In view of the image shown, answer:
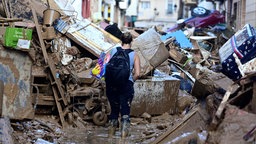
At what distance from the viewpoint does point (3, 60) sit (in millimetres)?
7602

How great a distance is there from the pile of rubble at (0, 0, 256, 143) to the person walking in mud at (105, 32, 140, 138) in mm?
617

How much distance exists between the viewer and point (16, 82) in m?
7.68

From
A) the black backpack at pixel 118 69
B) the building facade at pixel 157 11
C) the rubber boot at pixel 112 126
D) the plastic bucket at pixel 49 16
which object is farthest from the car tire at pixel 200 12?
the building facade at pixel 157 11

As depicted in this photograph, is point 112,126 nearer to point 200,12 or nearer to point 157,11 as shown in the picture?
point 200,12

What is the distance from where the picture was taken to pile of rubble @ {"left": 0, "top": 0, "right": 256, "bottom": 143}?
5.32 meters

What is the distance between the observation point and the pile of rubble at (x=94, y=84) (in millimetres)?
5316

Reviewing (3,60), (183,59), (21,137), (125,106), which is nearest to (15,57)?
(3,60)

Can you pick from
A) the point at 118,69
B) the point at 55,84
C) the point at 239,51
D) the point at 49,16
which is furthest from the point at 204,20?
the point at 118,69

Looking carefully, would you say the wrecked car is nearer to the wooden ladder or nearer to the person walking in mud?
the wooden ladder

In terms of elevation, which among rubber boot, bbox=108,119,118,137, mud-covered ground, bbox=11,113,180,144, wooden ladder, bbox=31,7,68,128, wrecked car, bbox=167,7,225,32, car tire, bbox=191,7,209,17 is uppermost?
car tire, bbox=191,7,209,17

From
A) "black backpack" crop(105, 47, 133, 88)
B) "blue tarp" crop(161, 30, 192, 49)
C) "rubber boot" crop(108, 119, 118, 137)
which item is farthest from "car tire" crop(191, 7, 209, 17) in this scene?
"black backpack" crop(105, 47, 133, 88)

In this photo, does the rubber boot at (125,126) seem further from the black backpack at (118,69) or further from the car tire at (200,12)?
the car tire at (200,12)

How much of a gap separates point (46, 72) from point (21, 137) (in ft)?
5.96

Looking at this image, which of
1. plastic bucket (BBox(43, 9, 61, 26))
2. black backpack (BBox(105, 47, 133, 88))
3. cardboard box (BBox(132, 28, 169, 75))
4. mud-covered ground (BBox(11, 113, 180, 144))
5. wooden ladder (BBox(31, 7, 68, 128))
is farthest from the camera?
plastic bucket (BBox(43, 9, 61, 26))
